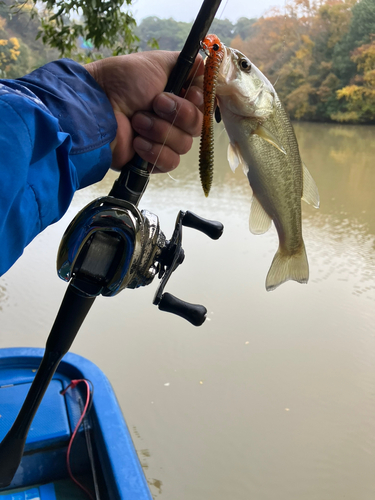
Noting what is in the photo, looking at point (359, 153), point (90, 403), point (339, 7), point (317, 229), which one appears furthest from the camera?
point (359, 153)

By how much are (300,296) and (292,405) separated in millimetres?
925

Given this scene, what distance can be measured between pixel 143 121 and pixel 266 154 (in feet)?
0.88

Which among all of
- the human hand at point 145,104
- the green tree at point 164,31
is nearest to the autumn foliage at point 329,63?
the green tree at point 164,31

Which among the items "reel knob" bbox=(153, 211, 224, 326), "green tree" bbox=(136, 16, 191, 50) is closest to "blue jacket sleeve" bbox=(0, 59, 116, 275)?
"reel knob" bbox=(153, 211, 224, 326)

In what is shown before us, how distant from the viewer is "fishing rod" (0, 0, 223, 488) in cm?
61

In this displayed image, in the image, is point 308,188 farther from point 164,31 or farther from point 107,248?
point 164,31

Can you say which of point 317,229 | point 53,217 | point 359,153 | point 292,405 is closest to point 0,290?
point 292,405

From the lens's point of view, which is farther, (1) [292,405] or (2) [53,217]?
(1) [292,405]

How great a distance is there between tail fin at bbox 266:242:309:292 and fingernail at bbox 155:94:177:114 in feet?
1.21

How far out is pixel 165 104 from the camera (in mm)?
777

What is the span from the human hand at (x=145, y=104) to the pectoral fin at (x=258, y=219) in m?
0.21

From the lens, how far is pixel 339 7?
5727 millimetres

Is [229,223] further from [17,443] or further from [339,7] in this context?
[339,7]

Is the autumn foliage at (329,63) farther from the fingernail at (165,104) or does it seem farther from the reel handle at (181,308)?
the reel handle at (181,308)
